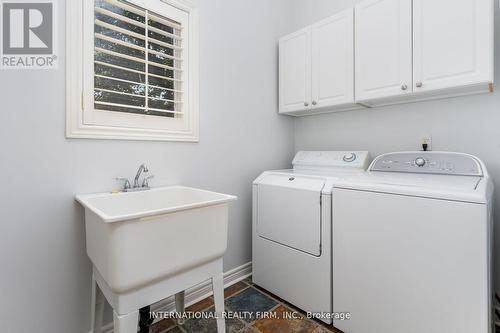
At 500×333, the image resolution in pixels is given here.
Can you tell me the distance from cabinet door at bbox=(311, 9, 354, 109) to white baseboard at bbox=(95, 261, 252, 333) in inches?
60.4

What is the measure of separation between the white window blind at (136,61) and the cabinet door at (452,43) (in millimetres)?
1556

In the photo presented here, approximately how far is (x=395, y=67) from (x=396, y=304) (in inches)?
56.2

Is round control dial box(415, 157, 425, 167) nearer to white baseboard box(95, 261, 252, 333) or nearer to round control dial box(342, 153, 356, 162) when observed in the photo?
round control dial box(342, 153, 356, 162)

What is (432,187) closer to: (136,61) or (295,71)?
(295,71)

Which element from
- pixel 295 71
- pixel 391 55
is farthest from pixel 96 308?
pixel 391 55

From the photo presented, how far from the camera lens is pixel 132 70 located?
4.96 ft

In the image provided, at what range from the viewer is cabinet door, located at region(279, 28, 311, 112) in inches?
84.1

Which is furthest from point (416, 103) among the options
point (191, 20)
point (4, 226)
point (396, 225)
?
point (4, 226)

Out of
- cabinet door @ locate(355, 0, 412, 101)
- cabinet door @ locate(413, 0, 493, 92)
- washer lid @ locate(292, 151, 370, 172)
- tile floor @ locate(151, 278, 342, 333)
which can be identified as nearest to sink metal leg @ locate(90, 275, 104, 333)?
tile floor @ locate(151, 278, 342, 333)

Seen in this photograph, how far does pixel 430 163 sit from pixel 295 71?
1285 mm

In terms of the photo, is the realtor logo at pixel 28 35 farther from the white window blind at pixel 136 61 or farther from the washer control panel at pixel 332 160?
the washer control panel at pixel 332 160

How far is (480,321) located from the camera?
103 cm

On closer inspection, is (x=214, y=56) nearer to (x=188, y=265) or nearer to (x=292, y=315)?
(x=188, y=265)

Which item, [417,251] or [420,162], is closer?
[417,251]
